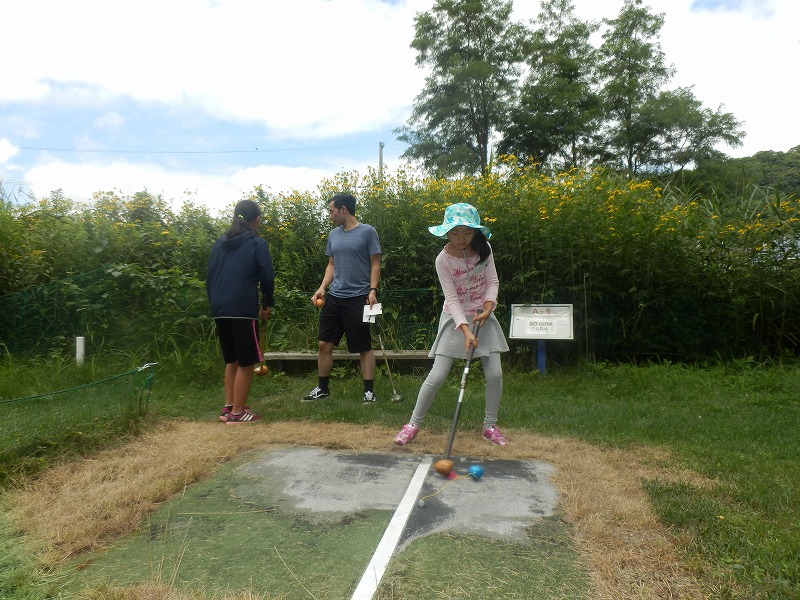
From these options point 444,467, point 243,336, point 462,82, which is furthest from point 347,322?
point 462,82

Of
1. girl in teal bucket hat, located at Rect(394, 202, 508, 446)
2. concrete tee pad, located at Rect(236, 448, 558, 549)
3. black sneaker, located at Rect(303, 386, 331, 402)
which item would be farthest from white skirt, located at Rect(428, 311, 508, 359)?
black sneaker, located at Rect(303, 386, 331, 402)

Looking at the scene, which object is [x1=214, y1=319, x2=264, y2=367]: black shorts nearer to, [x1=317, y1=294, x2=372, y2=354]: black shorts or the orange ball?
[x1=317, y1=294, x2=372, y2=354]: black shorts

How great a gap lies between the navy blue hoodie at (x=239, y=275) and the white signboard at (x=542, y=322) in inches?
111

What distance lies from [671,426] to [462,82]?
21.8 meters

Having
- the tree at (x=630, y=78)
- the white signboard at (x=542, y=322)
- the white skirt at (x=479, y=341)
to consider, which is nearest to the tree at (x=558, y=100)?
the tree at (x=630, y=78)

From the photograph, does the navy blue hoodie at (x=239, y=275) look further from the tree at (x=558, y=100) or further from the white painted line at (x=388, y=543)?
the tree at (x=558, y=100)

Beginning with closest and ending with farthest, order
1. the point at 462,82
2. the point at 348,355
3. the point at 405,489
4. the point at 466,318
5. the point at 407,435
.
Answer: the point at 405,489, the point at 407,435, the point at 466,318, the point at 348,355, the point at 462,82

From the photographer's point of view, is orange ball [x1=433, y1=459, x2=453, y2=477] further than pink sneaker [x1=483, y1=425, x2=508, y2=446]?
No

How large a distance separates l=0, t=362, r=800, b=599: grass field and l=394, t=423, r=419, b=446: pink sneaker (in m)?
0.13

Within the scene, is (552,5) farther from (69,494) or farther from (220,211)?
(69,494)

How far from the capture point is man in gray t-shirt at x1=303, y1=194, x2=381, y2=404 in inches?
199

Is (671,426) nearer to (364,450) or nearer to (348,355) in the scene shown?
(364,450)

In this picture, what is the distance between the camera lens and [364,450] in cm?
380

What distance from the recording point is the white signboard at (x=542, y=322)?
602 centimetres
